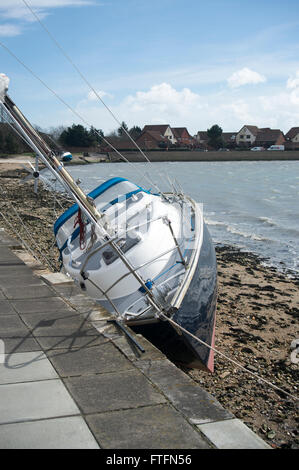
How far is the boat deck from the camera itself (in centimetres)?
354

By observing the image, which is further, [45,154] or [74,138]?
[74,138]

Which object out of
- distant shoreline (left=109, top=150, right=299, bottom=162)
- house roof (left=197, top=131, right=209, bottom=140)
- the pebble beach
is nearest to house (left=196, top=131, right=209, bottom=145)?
house roof (left=197, top=131, right=209, bottom=140)

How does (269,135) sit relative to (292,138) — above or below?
above

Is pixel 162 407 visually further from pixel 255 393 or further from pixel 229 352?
pixel 229 352

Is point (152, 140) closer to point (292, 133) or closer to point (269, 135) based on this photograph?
point (269, 135)

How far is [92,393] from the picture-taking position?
422 cm

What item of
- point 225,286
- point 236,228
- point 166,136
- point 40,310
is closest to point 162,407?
point 40,310

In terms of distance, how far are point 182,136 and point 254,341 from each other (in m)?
112

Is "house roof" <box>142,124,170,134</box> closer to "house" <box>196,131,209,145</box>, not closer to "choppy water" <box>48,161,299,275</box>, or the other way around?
"house" <box>196,131,209,145</box>

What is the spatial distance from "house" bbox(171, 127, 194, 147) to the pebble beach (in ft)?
328

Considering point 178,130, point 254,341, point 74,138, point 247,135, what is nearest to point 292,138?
point 247,135

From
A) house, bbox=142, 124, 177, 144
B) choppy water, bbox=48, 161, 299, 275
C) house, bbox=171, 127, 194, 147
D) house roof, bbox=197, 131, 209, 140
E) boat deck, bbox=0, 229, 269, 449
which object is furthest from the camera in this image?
house roof, bbox=197, 131, 209, 140
